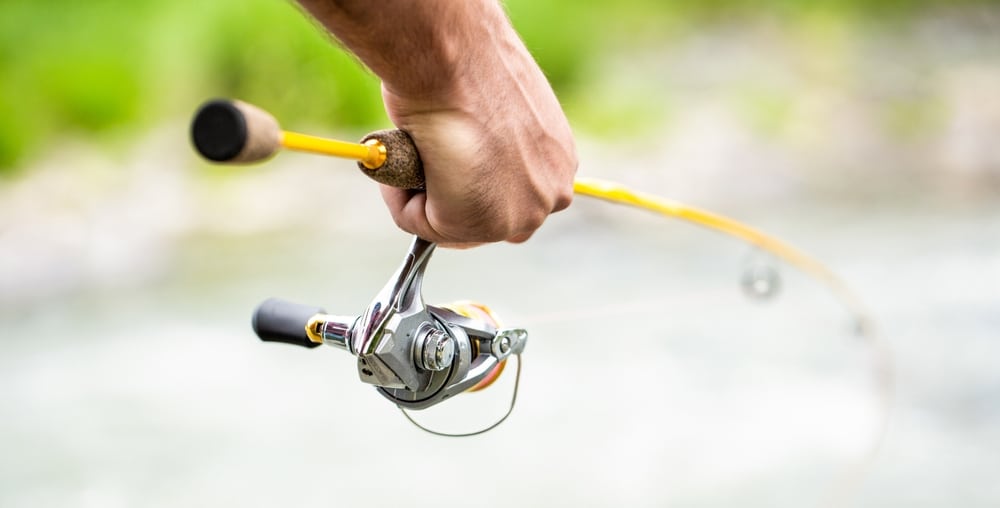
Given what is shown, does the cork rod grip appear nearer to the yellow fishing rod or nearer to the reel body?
the yellow fishing rod

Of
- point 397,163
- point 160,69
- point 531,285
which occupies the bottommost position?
point 397,163

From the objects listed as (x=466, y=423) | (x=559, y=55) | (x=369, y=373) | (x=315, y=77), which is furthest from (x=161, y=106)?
(x=369, y=373)

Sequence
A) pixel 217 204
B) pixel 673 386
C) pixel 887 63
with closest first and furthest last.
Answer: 1. pixel 673 386
2. pixel 217 204
3. pixel 887 63

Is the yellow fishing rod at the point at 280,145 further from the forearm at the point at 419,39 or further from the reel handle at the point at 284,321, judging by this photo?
the reel handle at the point at 284,321

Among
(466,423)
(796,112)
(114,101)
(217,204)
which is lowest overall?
(466,423)

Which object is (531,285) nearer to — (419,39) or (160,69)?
(160,69)

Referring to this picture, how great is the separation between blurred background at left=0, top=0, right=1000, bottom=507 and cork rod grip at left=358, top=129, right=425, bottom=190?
377 mm

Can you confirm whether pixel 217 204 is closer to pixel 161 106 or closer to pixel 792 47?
pixel 161 106

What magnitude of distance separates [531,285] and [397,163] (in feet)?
10.9

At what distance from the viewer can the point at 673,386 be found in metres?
3.25

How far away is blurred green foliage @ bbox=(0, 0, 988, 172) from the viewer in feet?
15.7

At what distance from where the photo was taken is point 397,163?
0.64 m

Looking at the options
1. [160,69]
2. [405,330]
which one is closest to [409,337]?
[405,330]

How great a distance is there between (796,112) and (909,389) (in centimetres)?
320
